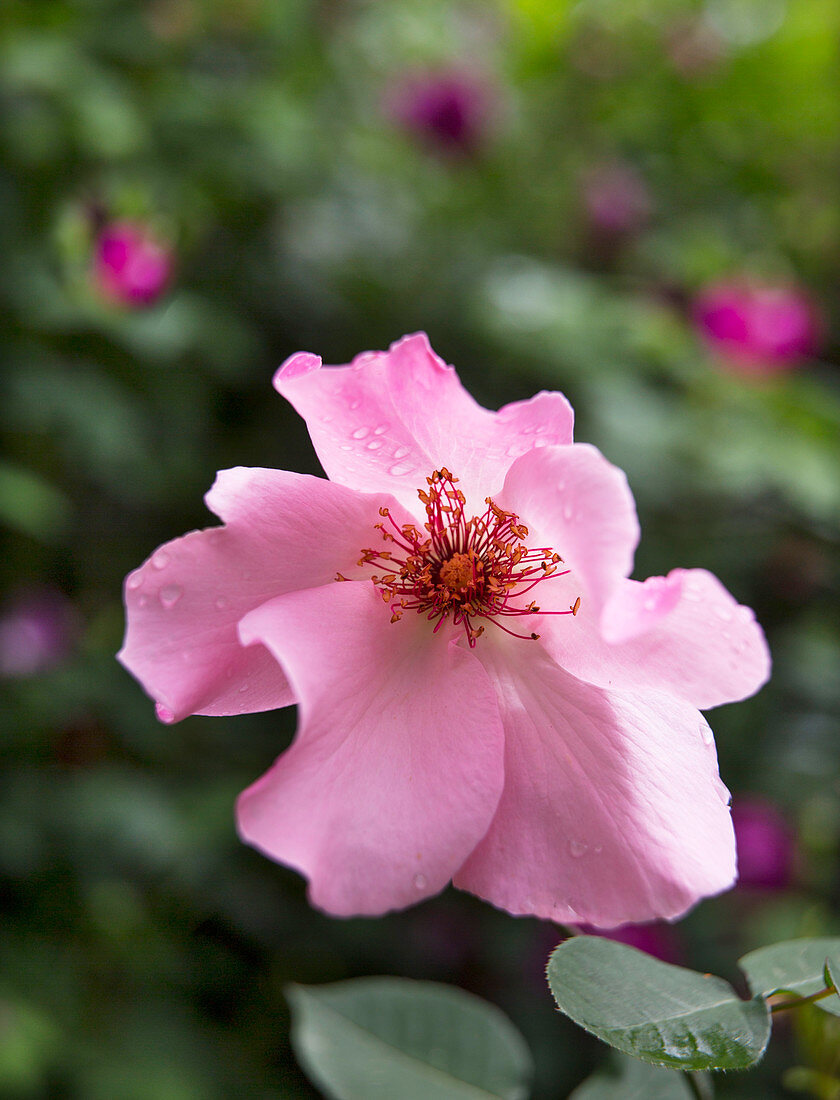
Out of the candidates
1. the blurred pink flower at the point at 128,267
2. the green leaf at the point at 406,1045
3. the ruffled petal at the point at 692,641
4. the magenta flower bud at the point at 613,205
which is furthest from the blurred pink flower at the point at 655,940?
the magenta flower bud at the point at 613,205

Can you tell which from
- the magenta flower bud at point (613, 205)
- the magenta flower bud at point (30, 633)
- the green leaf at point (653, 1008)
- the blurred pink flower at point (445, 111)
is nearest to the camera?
the green leaf at point (653, 1008)

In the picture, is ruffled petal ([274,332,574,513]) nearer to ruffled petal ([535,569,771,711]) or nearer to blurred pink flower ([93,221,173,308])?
ruffled petal ([535,569,771,711])

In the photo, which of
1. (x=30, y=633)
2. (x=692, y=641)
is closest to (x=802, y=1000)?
(x=692, y=641)

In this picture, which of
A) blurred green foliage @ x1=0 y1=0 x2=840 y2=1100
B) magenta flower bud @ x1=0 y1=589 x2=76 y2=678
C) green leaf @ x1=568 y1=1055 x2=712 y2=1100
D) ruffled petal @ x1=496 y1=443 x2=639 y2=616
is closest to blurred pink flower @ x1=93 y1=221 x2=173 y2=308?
blurred green foliage @ x1=0 y1=0 x2=840 y2=1100

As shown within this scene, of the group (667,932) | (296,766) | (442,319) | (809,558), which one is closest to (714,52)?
(442,319)

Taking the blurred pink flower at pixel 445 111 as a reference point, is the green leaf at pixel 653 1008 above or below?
below

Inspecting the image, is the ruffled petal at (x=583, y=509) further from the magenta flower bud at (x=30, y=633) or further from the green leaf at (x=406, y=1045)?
the magenta flower bud at (x=30, y=633)
